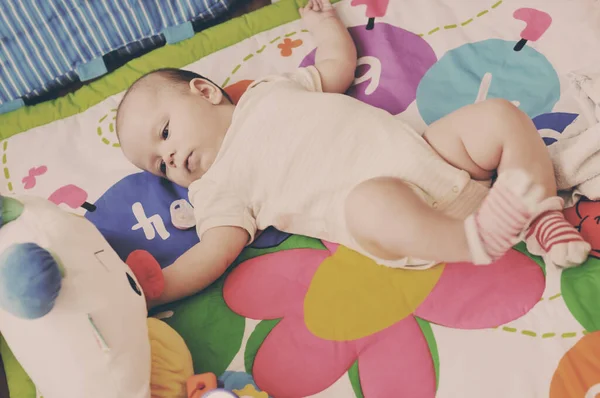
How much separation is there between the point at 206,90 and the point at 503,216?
0.64 meters

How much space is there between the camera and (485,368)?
75cm

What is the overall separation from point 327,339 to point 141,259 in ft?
1.06

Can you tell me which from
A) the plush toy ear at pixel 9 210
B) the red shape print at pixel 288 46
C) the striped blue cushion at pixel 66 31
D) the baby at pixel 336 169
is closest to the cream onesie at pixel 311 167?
the baby at pixel 336 169

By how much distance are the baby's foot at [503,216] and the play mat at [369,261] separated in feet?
0.51

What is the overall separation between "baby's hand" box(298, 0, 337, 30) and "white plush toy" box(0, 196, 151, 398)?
2.32 feet

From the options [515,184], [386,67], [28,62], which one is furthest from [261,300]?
[28,62]

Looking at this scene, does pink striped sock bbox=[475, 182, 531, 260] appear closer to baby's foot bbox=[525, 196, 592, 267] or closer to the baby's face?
baby's foot bbox=[525, 196, 592, 267]

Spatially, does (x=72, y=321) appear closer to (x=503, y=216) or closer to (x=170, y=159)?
(x=170, y=159)

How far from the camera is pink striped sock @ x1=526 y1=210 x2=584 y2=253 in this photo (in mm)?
777

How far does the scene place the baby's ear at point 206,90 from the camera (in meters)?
1.05

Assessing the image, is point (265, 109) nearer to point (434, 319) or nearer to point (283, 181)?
point (283, 181)

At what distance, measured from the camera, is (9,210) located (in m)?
0.72

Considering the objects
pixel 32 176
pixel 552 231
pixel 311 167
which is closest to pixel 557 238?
pixel 552 231

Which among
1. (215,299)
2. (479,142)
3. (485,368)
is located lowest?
(485,368)
